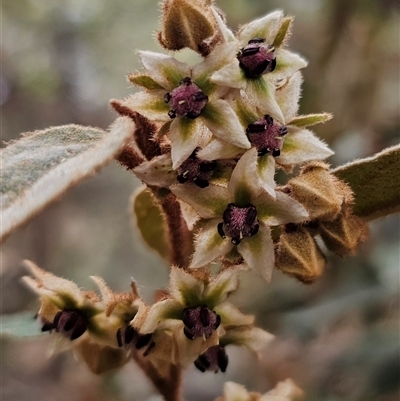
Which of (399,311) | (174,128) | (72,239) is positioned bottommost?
(72,239)

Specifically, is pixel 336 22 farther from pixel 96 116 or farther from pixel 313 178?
pixel 96 116


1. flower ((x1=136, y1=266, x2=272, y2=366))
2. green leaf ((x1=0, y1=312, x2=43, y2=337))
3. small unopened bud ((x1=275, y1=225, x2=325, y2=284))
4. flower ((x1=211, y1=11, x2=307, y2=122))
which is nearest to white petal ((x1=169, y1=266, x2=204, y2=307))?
flower ((x1=136, y1=266, x2=272, y2=366))

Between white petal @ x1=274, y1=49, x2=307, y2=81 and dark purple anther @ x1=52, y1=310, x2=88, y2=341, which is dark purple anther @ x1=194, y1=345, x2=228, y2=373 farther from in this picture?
white petal @ x1=274, y1=49, x2=307, y2=81

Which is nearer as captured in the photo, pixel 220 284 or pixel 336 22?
pixel 220 284

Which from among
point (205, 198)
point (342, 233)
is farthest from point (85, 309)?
point (342, 233)

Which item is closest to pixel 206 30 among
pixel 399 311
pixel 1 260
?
pixel 399 311

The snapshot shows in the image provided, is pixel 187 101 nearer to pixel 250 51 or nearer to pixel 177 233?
pixel 250 51

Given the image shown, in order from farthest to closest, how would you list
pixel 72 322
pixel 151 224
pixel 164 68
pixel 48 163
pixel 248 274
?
1. pixel 248 274
2. pixel 151 224
3. pixel 72 322
4. pixel 164 68
5. pixel 48 163
